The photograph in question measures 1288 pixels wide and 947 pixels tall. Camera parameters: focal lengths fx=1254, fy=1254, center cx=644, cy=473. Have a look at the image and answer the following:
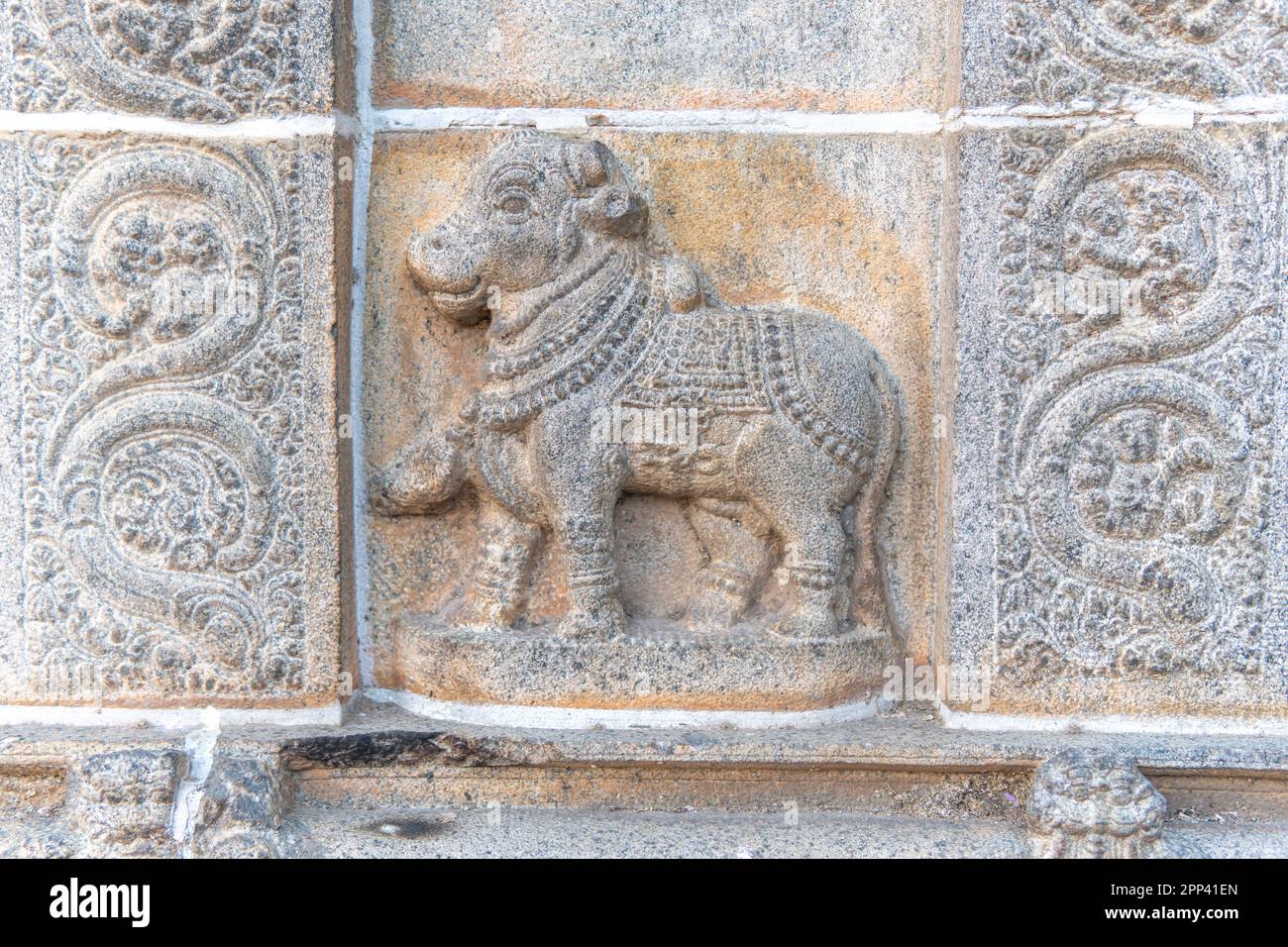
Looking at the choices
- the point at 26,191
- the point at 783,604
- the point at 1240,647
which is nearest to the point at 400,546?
the point at 783,604

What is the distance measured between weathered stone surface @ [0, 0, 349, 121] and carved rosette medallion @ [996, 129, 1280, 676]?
1656mm

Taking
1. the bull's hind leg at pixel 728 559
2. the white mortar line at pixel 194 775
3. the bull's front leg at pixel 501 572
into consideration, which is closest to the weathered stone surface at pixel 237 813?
the white mortar line at pixel 194 775

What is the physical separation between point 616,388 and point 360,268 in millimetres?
715

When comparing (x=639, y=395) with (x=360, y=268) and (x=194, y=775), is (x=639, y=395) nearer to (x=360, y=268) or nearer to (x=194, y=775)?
(x=360, y=268)

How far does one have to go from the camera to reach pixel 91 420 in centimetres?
292

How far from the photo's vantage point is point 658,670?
2.94 meters

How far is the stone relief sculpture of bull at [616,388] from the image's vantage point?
290cm

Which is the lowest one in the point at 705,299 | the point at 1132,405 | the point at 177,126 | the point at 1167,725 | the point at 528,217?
the point at 1167,725

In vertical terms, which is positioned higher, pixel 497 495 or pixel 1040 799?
pixel 497 495

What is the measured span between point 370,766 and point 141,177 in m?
A: 1.46

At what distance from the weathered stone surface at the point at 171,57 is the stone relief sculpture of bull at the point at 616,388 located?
47 cm

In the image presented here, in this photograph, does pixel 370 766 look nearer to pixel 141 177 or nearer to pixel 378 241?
pixel 378 241

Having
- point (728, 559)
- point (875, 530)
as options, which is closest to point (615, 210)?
point (728, 559)

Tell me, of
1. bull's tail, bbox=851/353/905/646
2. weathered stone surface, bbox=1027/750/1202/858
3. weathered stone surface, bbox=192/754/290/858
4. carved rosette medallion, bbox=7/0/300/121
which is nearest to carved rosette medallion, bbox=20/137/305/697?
carved rosette medallion, bbox=7/0/300/121
